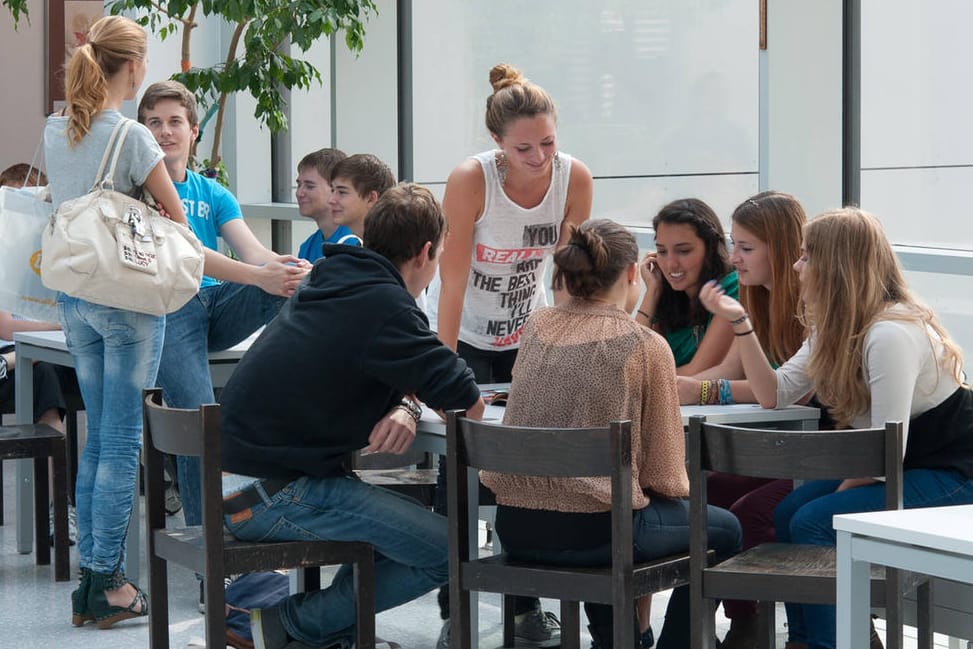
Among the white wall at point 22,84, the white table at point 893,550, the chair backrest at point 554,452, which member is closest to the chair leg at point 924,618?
the chair backrest at point 554,452

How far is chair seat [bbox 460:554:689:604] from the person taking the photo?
2.54 meters

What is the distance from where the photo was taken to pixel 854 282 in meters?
2.89

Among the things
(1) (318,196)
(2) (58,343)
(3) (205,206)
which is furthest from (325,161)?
(2) (58,343)

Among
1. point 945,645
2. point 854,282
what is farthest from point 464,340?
point 945,645

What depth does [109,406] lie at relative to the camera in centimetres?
360

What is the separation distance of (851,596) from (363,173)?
2601mm

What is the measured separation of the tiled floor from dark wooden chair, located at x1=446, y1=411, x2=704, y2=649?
0.93 m

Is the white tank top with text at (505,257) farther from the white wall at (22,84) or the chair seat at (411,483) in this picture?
the white wall at (22,84)

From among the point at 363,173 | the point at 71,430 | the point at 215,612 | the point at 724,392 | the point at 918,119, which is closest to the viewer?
the point at 215,612

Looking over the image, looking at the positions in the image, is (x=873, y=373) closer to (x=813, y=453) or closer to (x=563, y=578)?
(x=813, y=453)

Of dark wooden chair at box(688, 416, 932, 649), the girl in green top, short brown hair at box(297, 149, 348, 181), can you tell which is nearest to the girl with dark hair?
dark wooden chair at box(688, 416, 932, 649)

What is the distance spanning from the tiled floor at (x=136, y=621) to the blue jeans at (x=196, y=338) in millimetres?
316

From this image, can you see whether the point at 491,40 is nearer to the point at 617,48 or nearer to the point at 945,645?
the point at 617,48

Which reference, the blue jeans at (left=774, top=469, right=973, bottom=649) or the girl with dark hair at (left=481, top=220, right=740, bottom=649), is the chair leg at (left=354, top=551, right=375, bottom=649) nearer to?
Answer: the girl with dark hair at (left=481, top=220, right=740, bottom=649)
